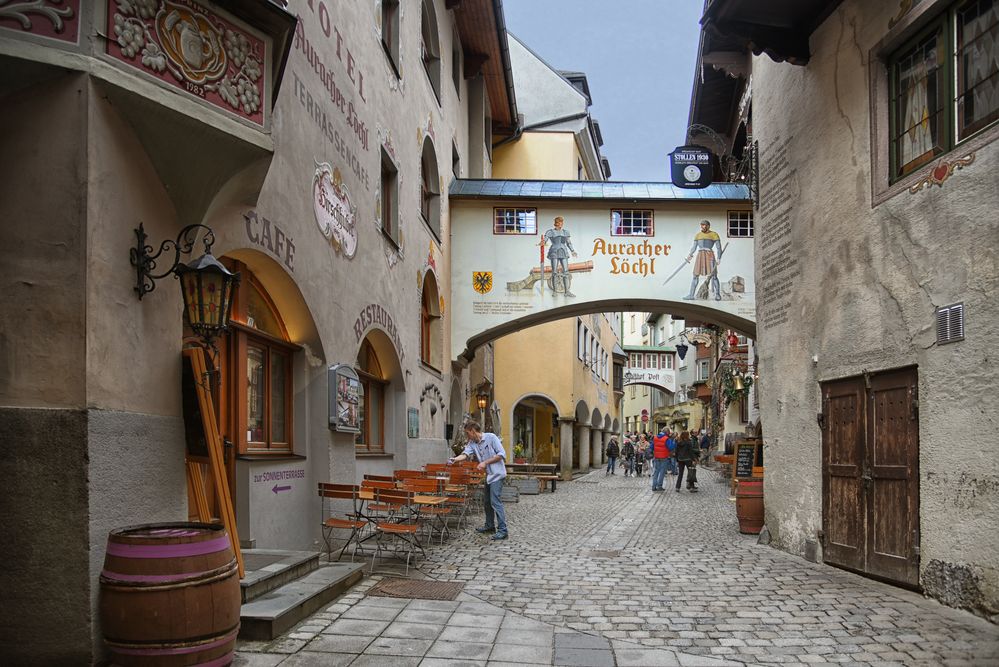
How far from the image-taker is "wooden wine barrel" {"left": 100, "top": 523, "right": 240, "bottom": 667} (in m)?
4.14

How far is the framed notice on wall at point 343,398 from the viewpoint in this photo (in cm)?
889

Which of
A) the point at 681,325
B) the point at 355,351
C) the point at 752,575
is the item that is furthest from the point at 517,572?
the point at 681,325

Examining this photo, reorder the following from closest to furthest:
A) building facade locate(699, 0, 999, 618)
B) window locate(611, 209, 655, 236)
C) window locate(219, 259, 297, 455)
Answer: building facade locate(699, 0, 999, 618) < window locate(219, 259, 297, 455) < window locate(611, 209, 655, 236)

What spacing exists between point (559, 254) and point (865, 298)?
10.4m

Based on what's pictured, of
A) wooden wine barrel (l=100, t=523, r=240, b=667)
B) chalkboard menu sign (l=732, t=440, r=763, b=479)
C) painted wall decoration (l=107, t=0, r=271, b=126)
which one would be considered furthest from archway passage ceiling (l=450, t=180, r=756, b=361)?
wooden wine barrel (l=100, t=523, r=240, b=667)

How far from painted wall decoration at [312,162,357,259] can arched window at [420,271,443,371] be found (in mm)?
5844

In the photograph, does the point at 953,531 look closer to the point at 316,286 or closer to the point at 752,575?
the point at 752,575

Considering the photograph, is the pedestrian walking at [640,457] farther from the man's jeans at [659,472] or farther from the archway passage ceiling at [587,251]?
the archway passage ceiling at [587,251]

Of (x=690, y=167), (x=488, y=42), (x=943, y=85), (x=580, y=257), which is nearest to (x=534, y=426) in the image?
(x=580, y=257)

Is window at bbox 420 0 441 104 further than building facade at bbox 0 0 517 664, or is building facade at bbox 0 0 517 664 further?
window at bbox 420 0 441 104

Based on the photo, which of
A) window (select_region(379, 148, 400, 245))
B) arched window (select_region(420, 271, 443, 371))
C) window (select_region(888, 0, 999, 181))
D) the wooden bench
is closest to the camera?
window (select_region(888, 0, 999, 181))

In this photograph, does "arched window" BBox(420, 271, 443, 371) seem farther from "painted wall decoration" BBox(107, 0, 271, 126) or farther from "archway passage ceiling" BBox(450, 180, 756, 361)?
"painted wall decoration" BBox(107, 0, 271, 126)

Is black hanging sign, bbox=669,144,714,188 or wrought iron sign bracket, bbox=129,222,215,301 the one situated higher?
black hanging sign, bbox=669,144,714,188

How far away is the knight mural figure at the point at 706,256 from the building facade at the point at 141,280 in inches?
418
